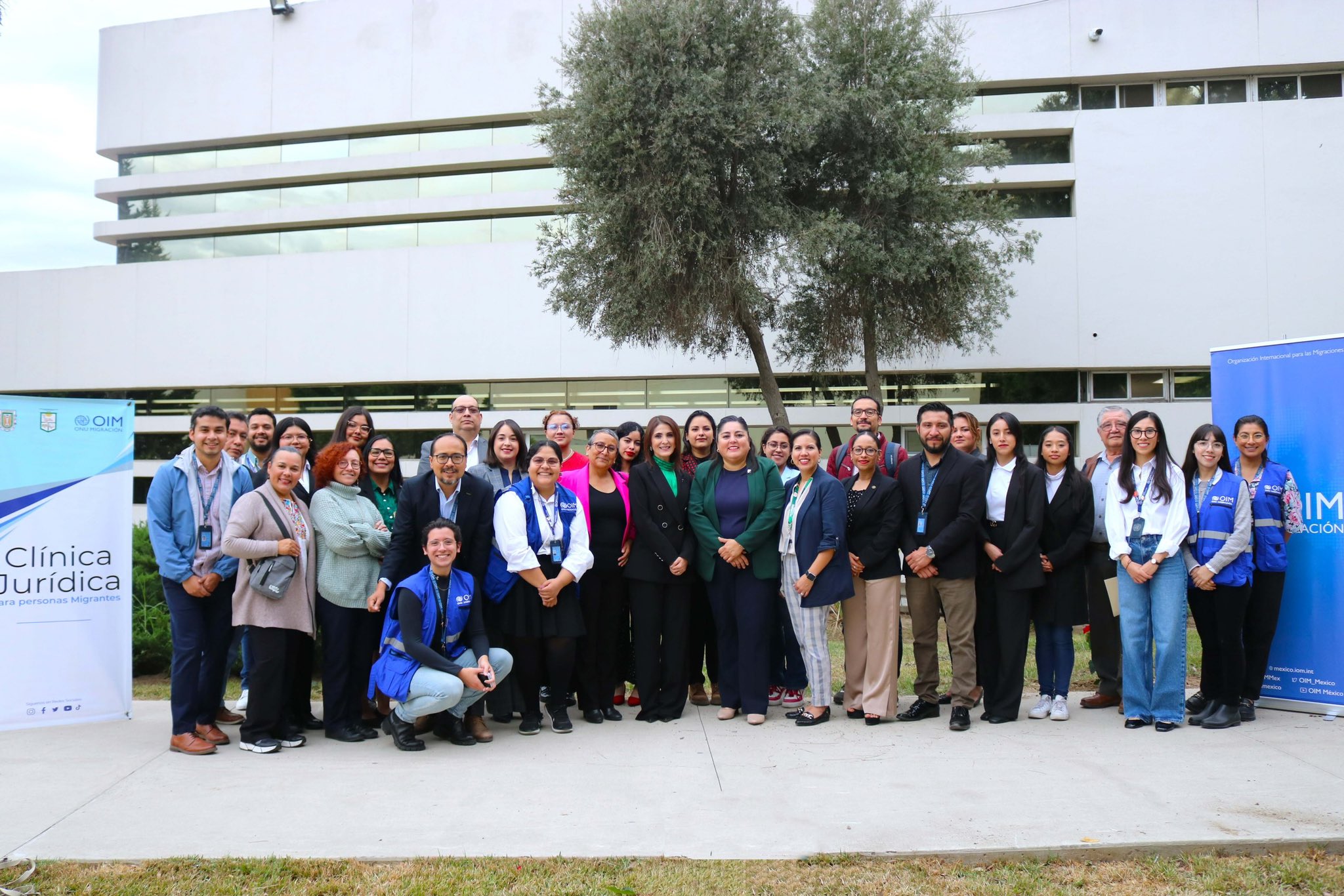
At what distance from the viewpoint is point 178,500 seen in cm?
558

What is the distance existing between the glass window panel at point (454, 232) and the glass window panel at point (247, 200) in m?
4.28

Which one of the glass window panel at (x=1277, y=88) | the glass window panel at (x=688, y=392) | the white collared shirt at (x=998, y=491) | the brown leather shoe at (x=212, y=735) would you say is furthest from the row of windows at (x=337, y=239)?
the brown leather shoe at (x=212, y=735)

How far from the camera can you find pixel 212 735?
18.3ft

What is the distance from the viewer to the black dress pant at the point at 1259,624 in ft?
20.4

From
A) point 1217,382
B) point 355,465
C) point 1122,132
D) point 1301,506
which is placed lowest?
point 1301,506

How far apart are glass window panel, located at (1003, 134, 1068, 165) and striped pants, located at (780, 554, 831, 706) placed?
17.3 metres

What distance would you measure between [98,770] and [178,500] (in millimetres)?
1571

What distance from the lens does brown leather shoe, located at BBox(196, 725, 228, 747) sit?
5.55 m

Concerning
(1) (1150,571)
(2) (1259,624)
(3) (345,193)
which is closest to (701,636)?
(1) (1150,571)

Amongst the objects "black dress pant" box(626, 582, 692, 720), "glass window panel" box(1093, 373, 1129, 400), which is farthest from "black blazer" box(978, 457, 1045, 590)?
"glass window panel" box(1093, 373, 1129, 400)

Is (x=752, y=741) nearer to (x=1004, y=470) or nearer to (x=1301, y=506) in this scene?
(x=1004, y=470)

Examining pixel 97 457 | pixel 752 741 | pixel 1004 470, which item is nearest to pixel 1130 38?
pixel 1004 470

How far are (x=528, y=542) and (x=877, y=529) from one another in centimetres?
237

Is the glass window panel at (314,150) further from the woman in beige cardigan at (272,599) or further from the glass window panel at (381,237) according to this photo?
the woman in beige cardigan at (272,599)
